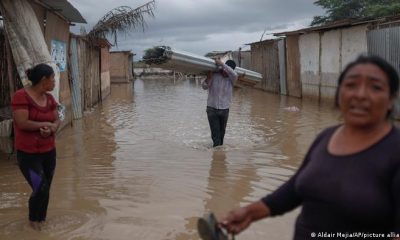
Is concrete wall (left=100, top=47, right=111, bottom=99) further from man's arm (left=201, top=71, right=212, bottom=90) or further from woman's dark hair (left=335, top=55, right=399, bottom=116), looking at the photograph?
woman's dark hair (left=335, top=55, right=399, bottom=116)

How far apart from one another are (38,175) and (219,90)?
4.53 m

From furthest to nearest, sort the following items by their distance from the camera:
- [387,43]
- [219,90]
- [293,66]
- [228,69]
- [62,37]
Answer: [293,66]
[387,43]
[62,37]
[219,90]
[228,69]

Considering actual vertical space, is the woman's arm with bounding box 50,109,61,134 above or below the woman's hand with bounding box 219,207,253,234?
above

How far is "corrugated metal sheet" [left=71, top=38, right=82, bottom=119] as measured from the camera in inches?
497

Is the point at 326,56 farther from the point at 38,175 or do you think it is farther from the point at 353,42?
the point at 38,175

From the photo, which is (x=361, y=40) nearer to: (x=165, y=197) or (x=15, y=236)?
(x=165, y=197)

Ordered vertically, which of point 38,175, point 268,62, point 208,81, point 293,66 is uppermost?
point 268,62

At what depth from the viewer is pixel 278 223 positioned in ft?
15.7

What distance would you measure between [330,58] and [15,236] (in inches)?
564

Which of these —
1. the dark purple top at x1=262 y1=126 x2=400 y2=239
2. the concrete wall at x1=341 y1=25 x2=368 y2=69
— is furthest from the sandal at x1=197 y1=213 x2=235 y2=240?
the concrete wall at x1=341 y1=25 x2=368 y2=69

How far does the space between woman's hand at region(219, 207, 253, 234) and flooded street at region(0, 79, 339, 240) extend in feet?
4.80

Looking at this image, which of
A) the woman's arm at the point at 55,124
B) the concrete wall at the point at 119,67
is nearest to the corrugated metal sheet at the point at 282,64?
the woman's arm at the point at 55,124

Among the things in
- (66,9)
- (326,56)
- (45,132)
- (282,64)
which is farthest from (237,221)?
(282,64)

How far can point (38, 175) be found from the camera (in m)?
4.40
